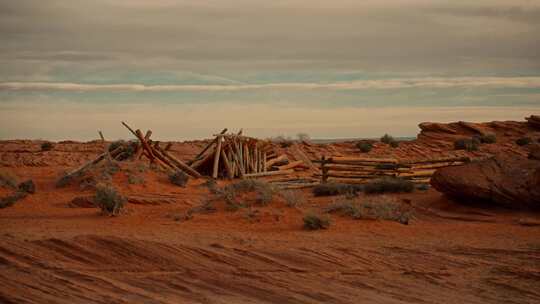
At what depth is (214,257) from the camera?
9.55 meters

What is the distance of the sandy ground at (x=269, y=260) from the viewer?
790cm

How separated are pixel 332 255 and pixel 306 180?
13567mm

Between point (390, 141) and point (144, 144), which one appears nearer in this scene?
point (144, 144)

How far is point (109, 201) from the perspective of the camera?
14.6 metres

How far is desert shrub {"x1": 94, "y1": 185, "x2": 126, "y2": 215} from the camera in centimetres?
1461

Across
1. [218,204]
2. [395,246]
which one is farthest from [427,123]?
[395,246]

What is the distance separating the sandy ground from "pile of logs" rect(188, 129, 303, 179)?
351 inches

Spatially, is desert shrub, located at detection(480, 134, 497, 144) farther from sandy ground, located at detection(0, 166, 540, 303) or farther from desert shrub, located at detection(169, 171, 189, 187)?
sandy ground, located at detection(0, 166, 540, 303)

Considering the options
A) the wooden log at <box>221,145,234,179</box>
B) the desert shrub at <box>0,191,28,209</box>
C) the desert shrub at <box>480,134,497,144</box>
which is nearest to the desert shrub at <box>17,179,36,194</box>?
the desert shrub at <box>0,191,28,209</box>

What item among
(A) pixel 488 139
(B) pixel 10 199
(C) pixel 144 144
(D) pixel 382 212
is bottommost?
(B) pixel 10 199

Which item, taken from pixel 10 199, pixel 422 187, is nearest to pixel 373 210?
pixel 422 187

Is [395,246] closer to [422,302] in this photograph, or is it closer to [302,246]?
[302,246]

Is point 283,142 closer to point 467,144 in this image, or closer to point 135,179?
point 467,144

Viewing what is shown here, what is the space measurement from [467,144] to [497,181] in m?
22.4
